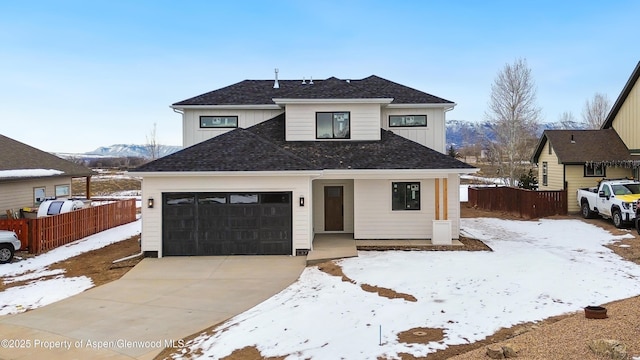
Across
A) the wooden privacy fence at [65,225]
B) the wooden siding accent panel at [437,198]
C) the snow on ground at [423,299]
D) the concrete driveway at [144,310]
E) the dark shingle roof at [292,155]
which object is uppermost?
the dark shingle roof at [292,155]

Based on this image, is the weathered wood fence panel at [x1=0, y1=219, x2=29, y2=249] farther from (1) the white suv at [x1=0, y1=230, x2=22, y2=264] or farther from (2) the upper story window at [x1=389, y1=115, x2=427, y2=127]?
(2) the upper story window at [x1=389, y1=115, x2=427, y2=127]

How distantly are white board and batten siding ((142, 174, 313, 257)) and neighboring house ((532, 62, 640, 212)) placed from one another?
16.1 meters

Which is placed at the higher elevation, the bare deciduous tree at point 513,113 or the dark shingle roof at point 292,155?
the bare deciduous tree at point 513,113

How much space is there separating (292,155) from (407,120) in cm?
626

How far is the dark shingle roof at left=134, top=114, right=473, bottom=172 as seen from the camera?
13.9 m

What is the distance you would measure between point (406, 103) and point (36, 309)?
14533 millimetres

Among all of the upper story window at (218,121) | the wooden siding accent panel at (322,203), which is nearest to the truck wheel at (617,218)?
the wooden siding accent panel at (322,203)

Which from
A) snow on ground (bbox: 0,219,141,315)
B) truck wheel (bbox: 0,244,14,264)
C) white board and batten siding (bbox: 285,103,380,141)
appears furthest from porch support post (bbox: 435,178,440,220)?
truck wheel (bbox: 0,244,14,264)

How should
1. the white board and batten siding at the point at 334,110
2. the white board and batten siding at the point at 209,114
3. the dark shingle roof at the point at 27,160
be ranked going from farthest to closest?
the dark shingle roof at the point at 27,160 < the white board and batten siding at the point at 209,114 < the white board and batten siding at the point at 334,110

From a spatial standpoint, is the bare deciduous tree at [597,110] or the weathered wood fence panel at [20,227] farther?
the bare deciduous tree at [597,110]

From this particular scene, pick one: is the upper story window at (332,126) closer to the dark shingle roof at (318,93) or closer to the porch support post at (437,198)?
the dark shingle roof at (318,93)

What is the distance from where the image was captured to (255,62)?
31969 millimetres

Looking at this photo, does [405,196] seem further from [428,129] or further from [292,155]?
[292,155]

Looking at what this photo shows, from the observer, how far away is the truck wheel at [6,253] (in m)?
13.8
